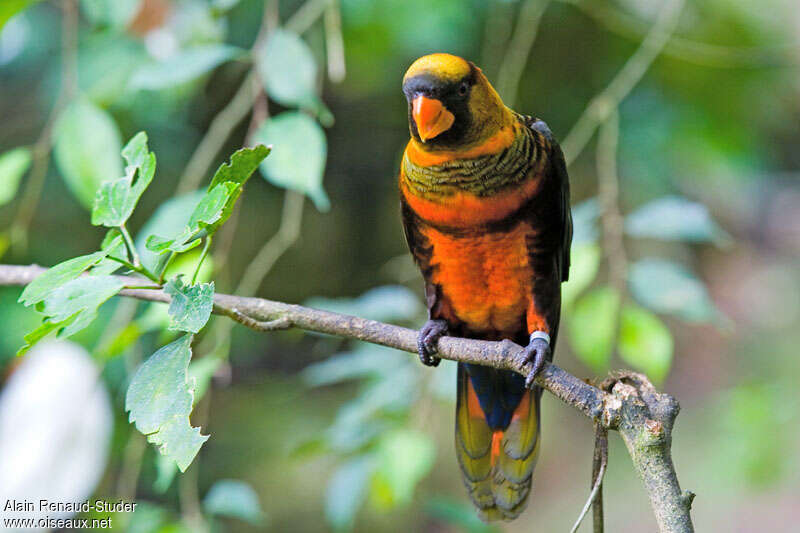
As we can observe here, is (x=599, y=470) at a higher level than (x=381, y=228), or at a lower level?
higher

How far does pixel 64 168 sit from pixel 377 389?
3.77 ft

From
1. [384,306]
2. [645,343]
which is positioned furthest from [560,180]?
[384,306]

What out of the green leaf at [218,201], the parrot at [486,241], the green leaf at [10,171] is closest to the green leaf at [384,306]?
the parrot at [486,241]

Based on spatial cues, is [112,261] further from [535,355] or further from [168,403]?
[535,355]

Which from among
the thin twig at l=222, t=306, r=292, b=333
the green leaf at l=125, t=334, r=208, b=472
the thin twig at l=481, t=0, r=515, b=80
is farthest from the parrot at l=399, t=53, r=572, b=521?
the thin twig at l=481, t=0, r=515, b=80

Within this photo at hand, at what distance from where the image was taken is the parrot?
70.7 inches

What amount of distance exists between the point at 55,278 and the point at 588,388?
84cm

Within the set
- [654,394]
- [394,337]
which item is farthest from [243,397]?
[654,394]

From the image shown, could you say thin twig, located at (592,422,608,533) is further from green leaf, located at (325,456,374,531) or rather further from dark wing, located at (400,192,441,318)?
green leaf, located at (325,456,374,531)

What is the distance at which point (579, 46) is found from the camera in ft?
12.2

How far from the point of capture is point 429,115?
1726 millimetres

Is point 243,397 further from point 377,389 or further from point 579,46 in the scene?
point 579,46

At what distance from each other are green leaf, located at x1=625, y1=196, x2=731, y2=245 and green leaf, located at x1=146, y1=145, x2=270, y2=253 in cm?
134

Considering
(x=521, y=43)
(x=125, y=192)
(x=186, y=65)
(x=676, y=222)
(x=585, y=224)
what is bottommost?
(x=125, y=192)
